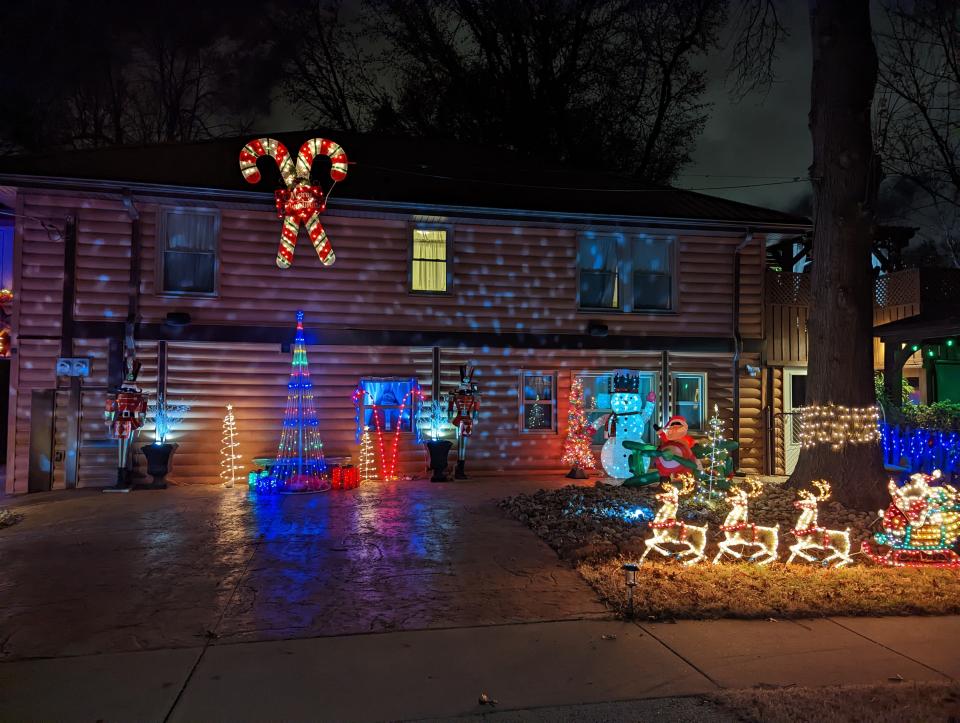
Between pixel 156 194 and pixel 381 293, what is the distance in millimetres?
4365

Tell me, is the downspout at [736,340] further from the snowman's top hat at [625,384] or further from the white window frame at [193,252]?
the white window frame at [193,252]

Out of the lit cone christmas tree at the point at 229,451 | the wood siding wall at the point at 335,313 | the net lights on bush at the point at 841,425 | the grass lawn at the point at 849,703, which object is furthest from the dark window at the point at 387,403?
the grass lawn at the point at 849,703

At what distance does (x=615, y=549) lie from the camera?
7383mm

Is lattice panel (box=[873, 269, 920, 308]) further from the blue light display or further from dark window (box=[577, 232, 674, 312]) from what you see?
dark window (box=[577, 232, 674, 312])

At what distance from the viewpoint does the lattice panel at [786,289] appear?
1520 centimetres

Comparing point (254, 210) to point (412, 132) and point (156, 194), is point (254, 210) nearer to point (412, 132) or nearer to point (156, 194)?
point (156, 194)

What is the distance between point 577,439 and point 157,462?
7829 millimetres

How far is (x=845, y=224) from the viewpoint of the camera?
31.6 ft

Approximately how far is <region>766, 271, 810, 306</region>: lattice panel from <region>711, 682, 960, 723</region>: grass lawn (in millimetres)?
12001

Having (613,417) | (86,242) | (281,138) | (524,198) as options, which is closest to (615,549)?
(613,417)

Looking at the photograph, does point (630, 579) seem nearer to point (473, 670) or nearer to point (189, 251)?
point (473, 670)

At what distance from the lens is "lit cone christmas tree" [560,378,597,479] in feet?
45.2

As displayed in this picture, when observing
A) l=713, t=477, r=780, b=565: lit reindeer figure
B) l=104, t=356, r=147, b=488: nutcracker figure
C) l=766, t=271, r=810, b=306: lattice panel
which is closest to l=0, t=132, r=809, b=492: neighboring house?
l=766, t=271, r=810, b=306: lattice panel

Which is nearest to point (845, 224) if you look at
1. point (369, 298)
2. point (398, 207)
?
point (398, 207)
